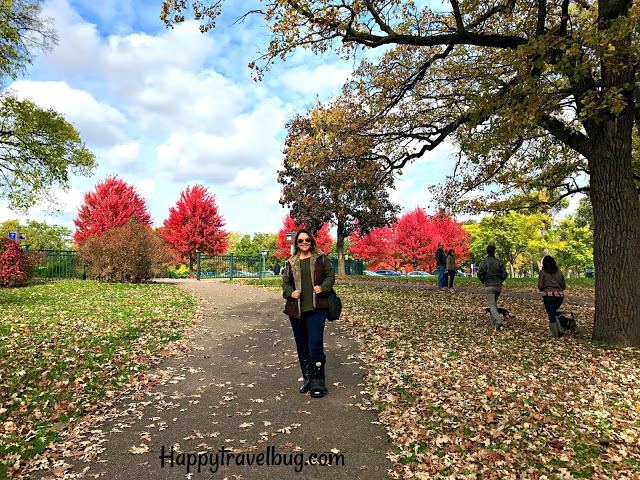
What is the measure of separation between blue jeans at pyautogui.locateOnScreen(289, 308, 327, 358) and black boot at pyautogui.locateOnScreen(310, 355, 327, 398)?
0.07 meters

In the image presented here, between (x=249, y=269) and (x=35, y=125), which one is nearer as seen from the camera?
(x=35, y=125)

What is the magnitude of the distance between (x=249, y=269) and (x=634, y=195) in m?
23.7

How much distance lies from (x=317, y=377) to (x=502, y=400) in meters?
2.36

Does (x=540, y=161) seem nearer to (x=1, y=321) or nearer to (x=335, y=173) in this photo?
(x=335, y=173)

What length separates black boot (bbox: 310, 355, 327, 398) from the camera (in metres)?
5.11

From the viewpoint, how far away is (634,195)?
7352 mm

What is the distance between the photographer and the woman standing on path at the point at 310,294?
4.90 metres

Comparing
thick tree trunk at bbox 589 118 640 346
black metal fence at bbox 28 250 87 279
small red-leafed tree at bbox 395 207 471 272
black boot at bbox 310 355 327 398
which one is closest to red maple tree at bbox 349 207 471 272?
small red-leafed tree at bbox 395 207 471 272

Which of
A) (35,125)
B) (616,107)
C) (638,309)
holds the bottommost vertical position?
(638,309)

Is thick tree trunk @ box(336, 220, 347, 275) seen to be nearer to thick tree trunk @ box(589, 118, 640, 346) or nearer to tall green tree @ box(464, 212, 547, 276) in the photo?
tall green tree @ box(464, 212, 547, 276)

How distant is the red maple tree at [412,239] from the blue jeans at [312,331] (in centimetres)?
3171

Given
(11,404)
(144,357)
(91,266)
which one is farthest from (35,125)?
(11,404)

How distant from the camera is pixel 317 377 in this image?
5.18 m

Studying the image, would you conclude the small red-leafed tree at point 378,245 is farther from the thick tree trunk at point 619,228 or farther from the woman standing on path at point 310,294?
the woman standing on path at point 310,294
